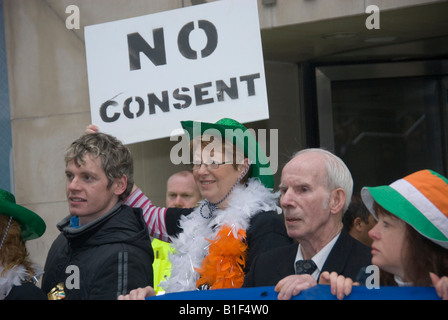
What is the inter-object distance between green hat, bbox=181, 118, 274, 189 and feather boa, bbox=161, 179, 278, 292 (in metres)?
0.05

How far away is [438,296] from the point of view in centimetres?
235

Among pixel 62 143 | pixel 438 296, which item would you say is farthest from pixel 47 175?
pixel 438 296

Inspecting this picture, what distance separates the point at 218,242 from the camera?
3.41 meters

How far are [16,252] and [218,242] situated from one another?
0.83 meters

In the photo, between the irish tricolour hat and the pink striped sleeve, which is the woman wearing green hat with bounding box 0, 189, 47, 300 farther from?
the irish tricolour hat

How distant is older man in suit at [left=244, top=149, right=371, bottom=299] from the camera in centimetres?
291

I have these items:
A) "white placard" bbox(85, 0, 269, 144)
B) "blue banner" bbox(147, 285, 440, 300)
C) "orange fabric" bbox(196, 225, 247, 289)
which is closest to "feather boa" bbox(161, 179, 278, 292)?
"orange fabric" bbox(196, 225, 247, 289)

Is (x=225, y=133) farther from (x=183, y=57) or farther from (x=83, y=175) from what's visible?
(x=183, y=57)

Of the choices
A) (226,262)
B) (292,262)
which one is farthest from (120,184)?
(292,262)

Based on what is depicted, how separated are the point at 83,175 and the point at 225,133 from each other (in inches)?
25.7

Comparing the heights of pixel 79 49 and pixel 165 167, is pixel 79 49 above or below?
above

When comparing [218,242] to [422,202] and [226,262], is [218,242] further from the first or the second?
[422,202]

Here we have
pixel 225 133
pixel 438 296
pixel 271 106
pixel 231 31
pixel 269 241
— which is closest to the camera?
pixel 438 296
